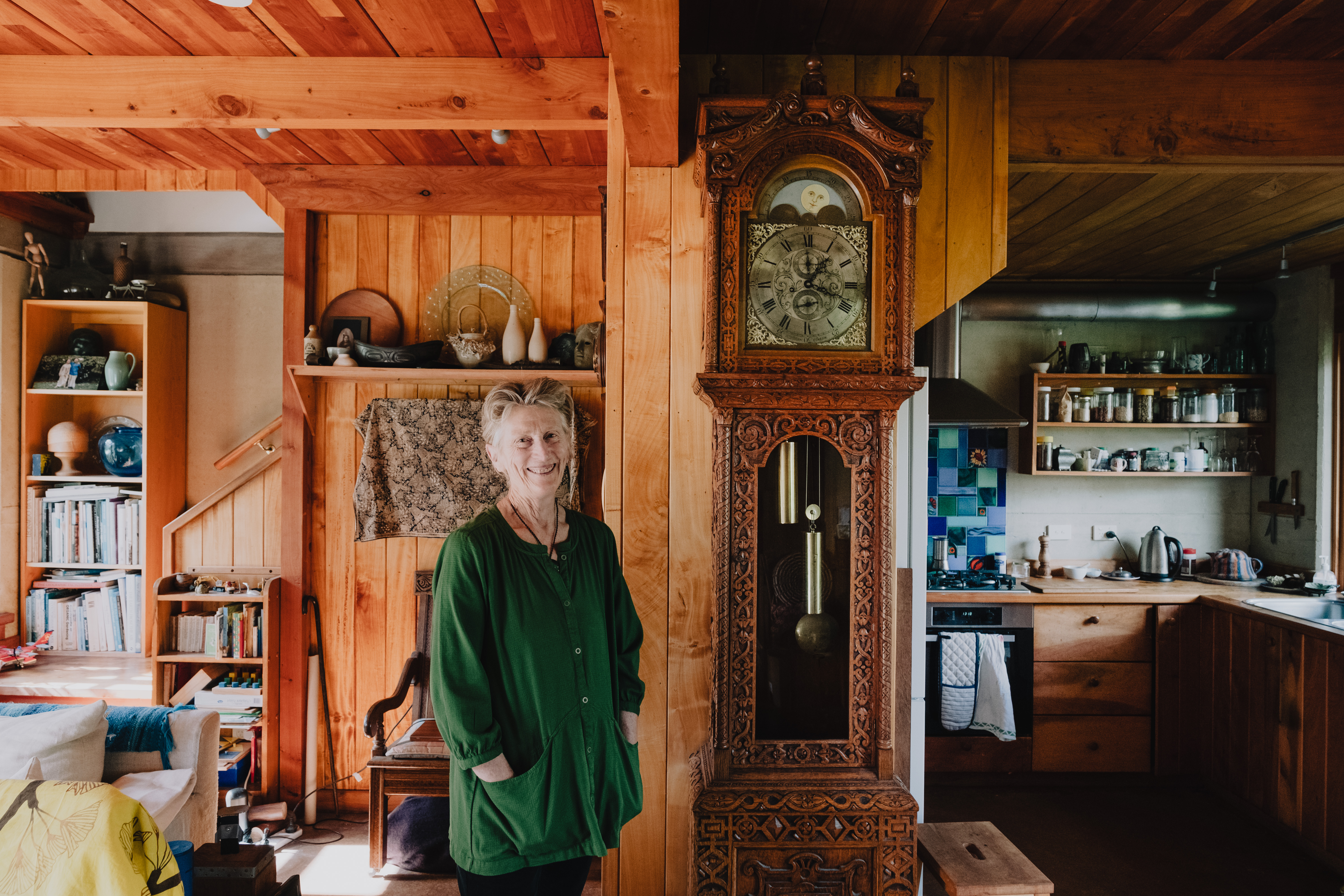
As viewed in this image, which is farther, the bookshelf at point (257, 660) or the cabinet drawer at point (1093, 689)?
the cabinet drawer at point (1093, 689)

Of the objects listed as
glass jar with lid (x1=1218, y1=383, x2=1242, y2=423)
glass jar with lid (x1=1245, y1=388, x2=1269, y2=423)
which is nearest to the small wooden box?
glass jar with lid (x1=1218, y1=383, x2=1242, y2=423)

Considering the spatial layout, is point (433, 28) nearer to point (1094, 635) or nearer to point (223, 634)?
point (223, 634)

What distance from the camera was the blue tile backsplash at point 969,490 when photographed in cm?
426

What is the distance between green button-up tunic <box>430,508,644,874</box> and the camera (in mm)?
1438

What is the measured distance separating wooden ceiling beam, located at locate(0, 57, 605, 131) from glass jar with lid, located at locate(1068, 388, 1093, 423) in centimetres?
325

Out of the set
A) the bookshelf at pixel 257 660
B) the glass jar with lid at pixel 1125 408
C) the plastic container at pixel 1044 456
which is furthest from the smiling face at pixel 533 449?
the glass jar with lid at pixel 1125 408

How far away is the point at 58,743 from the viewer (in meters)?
2.00

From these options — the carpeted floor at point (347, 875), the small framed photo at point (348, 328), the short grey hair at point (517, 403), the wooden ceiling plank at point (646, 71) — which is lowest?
the carpeted floor at point (347, 875)

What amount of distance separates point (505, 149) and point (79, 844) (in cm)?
243

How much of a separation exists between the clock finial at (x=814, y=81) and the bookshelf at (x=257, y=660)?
2.79 meters

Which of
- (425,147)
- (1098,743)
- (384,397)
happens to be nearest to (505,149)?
(425,147)

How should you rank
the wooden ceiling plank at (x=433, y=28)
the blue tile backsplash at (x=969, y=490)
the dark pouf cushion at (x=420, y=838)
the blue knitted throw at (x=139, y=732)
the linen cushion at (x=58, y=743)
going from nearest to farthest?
1. the wooden ceiling plank at (x=433, y=28)
2. the linen cushion at (x=58, y=743)
3. the blue knitted throw at (x=139, y=732)
4. the dark pouf cushion at (x=420, y=838)
5. the blue tile backsplash at (x=969, y=490)

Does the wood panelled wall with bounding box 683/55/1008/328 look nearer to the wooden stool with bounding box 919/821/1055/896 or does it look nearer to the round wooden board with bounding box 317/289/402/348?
the wooden stool with bounding box 919/821/1055/896

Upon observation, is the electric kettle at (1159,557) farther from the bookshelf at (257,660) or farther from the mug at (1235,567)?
the bookshelf at (257,660)
